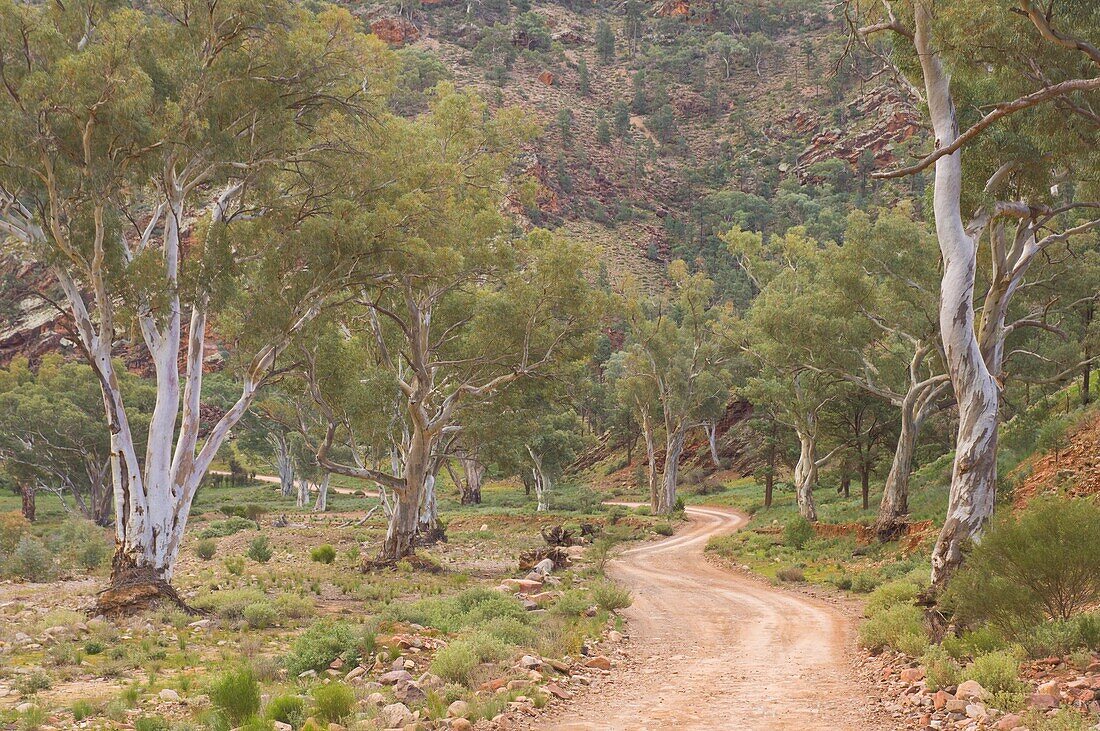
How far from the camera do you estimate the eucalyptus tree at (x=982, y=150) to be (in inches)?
424

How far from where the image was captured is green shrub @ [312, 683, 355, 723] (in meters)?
7.50

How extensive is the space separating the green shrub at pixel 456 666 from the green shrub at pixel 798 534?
21287 millimetres

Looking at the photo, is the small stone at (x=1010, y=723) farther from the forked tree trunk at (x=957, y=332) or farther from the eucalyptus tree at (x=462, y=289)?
the eucalyptus tree at (x=462, y=289)

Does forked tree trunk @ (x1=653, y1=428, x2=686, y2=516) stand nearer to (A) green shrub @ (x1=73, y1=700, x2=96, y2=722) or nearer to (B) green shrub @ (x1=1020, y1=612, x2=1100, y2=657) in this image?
(B) green shrub @ (x1=1020, y1=612, x2=1100, y2=657)

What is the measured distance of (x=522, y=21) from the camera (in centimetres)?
13862

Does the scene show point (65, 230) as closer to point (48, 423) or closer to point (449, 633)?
point (449, 633)

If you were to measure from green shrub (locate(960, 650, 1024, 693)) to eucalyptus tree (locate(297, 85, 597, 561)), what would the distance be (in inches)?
586

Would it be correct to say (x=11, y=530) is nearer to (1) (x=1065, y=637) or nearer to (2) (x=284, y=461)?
(1) (x=1065, y=637)

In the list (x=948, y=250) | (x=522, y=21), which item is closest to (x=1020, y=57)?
(x=948, y=250)

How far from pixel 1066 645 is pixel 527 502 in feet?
165

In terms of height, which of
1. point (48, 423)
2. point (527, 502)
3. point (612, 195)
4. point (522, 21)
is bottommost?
point (527, 502)

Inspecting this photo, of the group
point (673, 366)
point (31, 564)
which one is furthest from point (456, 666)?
point (673, 366)

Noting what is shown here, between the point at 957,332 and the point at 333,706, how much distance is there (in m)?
10.7

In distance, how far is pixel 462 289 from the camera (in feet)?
76.7
